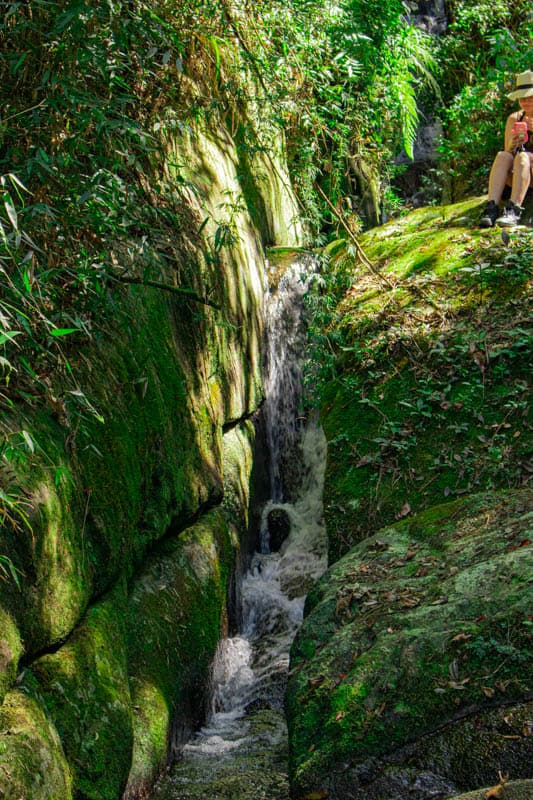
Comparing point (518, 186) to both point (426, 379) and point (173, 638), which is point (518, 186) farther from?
point (173, 638)

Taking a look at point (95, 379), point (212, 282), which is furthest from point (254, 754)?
point (212, 282)

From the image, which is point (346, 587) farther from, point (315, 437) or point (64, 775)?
point (315, 437)

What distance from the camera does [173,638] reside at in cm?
450

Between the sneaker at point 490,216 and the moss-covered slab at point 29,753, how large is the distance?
22.8 feet

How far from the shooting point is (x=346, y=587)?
466cm

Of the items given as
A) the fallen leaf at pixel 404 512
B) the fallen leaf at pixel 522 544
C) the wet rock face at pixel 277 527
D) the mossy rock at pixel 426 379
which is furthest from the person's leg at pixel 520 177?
the fallen leaf at pixel 522 544

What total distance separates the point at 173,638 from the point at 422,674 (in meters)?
1.63

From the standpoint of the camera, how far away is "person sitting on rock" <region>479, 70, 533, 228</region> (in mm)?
8109

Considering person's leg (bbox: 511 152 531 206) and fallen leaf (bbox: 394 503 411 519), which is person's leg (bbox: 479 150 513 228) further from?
fallen leaf (bbox: 394 503 411 519)

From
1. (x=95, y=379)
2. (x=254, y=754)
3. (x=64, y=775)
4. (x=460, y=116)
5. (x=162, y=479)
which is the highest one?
(x=460, y=116)

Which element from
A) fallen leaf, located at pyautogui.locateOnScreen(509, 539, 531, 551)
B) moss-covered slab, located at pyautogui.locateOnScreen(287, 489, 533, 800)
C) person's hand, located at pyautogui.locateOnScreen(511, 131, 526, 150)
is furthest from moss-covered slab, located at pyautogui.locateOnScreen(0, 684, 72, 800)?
person's hand, located at pyautogui.locateOnScreen(511, 131, 526, 150)

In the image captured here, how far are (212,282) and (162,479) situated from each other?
2.02 m

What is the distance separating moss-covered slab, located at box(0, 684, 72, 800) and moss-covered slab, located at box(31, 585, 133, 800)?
16cm

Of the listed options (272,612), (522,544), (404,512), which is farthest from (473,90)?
(522,544)
